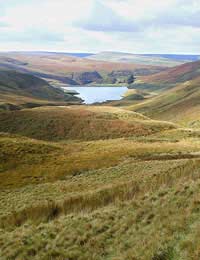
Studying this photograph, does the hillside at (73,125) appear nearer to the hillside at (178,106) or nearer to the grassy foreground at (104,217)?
the hillside at (178,106)

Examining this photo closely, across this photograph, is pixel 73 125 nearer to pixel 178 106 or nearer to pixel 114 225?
pixel 178 106

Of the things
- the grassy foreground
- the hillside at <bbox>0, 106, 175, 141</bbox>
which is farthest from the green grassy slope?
the hillside at <bbox>0, 106, 175, 141</bbox>

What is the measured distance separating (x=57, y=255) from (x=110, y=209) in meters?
3.93

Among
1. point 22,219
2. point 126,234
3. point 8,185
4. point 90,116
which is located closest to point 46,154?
point 8,185

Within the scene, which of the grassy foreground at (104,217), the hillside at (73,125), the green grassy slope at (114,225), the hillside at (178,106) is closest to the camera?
the green grassy slope at (114,225)

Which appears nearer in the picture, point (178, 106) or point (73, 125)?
point (73, 125)

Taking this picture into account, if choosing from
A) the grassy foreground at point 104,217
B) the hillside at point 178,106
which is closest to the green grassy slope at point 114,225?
the grassy foreground at point 104,217

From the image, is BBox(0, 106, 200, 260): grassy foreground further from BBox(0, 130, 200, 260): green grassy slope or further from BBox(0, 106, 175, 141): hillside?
BBox(0, 106, 175, 141): hillside

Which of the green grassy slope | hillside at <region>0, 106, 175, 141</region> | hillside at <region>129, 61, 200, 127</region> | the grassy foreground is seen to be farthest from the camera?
hillside at <region>129, 61, 200, 127</region>

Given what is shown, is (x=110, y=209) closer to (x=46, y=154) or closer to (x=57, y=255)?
(x=57, y=255)

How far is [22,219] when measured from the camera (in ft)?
61.2

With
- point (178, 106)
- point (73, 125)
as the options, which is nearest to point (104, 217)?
point (73, 125)

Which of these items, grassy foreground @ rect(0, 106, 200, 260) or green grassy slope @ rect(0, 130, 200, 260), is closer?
green grassy slope @ rect(0, 130, 200, 260)

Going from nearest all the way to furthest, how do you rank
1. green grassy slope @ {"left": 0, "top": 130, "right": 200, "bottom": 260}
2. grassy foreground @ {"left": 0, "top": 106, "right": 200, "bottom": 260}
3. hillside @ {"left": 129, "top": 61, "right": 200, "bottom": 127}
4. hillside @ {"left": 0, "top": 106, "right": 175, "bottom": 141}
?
green grassy slope @ {"left": 0, "top": 130, "right": 200, "bottom": 260} → grassy foreground @ {"left": 0, "top": 106, "right": 200, "bottom": 260} → hillside @ {"left": 0, "top": 106, "right": 175, "bottom": 141} → hillside @ {"left": 129, "top": 61, "right": 200, "bottom": 127}
